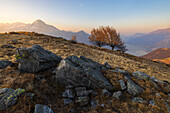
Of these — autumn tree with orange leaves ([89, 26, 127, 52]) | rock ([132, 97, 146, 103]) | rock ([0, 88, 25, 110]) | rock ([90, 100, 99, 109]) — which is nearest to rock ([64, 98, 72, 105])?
rock ([90, 100, 99, 109])

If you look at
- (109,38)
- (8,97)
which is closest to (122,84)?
(8,97)

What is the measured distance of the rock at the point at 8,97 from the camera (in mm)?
4012

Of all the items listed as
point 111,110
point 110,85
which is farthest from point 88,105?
point 110,85

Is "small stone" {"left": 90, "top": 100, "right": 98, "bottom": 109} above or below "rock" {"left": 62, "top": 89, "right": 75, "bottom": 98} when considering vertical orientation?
below

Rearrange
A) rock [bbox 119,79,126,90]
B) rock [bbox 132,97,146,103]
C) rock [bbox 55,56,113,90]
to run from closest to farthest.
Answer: rock [bbox 132,97,146,103]
rock [bbox 55,56,113,90]
rock [bbox 119,79,126,90]

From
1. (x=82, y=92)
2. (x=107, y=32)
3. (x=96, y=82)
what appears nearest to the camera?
(x=82, y=92)

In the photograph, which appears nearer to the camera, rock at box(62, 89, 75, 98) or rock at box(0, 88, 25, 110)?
rock at box(0, 88, 25, 110)

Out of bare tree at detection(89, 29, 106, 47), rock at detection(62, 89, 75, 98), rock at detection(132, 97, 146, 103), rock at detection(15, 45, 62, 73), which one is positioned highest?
bare tree at detection(89, 29, 106, 47)

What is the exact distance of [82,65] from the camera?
730 centimetres

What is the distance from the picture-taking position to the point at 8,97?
4254 millimetres

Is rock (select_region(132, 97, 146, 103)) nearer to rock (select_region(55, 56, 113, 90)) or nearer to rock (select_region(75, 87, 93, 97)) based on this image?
rock (select_region(55, 56, 113, 90))

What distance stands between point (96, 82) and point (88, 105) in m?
1.85

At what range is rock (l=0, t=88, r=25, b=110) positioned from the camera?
4012 millimetres

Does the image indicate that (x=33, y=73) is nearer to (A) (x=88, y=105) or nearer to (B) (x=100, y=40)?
(A) (x=88, y=105)
